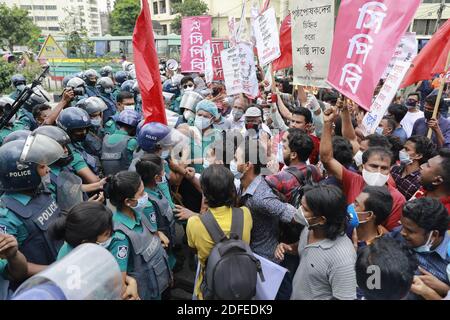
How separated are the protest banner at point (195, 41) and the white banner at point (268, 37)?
94.1 inches

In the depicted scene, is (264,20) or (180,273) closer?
(180,273)

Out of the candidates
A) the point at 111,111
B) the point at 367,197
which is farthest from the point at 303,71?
the point at 111,111

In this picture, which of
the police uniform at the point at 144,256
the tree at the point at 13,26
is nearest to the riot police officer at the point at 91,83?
the police uniform at the point at 144,256

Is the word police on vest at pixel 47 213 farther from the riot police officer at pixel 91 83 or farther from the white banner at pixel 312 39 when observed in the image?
the riot police officer at pixel 91 83

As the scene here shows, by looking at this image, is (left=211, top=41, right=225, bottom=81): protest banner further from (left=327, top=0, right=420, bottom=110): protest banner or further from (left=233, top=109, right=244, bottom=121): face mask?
(left=327, top=0, right=420, bottom=110): protest banner

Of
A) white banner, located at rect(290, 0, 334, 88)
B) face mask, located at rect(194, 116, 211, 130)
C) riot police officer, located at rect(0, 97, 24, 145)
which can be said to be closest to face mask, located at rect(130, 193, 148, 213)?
white banner, located at rect(290, 0, 334, 88)

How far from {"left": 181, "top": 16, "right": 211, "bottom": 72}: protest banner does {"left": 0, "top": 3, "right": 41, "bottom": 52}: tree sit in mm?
24965

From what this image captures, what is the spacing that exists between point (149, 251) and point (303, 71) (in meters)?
2.58

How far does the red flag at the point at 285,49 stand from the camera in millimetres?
5757

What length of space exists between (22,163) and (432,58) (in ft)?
17.1

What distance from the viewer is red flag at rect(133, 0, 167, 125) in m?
3.94

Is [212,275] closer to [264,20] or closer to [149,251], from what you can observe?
[149,251]

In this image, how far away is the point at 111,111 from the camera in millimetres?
7738

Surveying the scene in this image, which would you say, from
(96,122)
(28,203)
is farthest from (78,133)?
(28,203)
